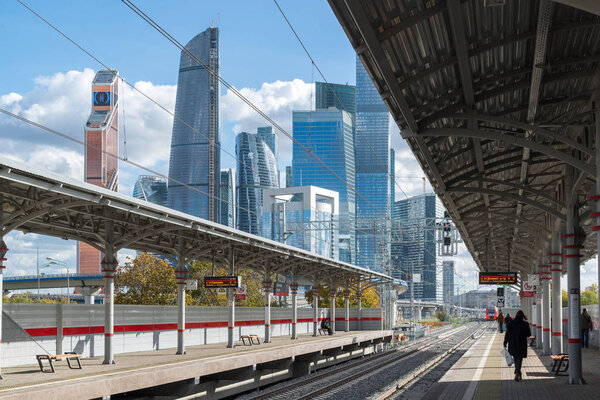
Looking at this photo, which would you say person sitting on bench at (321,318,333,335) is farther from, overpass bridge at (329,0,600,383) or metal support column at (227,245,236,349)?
overpass bridge at (329,0,600,383)

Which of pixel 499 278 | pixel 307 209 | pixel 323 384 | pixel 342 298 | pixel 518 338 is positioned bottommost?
pixel 323 384

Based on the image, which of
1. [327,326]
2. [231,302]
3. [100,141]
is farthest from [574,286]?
[100,141]

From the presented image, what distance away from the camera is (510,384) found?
15.2m

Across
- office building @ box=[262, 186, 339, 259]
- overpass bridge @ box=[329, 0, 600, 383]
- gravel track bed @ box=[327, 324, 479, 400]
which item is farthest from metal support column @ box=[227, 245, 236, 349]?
office building @ box=[262, 186, 339, 259]

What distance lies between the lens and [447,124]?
1384 centimetres

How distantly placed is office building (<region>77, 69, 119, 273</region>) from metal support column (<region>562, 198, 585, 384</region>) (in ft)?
566

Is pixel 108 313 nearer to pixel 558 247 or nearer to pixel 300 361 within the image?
pixel 300 361

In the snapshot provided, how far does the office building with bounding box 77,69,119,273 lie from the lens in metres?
182

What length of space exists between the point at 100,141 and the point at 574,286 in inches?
7254

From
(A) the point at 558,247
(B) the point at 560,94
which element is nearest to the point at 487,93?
(B) the point at 560,94

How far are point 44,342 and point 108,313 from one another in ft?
6.92

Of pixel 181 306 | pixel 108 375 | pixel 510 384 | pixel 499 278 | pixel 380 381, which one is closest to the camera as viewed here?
pixel 108 375

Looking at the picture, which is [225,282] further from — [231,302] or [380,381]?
[380,381]

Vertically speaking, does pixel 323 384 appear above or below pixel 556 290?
below
